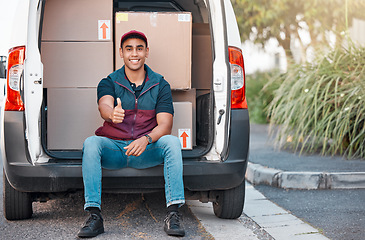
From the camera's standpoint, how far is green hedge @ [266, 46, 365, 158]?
21.4 ft

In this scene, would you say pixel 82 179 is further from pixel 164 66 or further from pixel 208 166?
pixel 164 66

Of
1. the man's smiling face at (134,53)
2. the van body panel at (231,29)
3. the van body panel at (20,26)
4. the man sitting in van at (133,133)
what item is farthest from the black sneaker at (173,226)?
the van body panel at (20,26)

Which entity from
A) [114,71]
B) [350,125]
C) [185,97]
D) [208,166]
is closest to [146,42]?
[114,71]

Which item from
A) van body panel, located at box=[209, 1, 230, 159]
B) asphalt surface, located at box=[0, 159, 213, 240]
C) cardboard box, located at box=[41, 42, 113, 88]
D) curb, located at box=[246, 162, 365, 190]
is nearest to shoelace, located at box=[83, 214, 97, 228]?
asphalt surface, located at box=[0, 159, 213, 240]

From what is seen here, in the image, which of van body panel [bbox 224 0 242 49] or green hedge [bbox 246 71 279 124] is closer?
van body panel [bbox 224 0 242 49]

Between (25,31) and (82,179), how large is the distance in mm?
1052

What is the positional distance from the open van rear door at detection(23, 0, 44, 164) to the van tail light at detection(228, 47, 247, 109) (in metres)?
1.31

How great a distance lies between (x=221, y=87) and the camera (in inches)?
147

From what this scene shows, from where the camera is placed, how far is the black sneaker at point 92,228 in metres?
3.50

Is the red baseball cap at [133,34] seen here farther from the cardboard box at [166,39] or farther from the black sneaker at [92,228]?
the black sneaker at [92,228]

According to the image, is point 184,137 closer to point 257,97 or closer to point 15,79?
point 15,79

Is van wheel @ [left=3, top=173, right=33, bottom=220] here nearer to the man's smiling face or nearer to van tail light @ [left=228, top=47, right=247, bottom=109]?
the man's smiling face

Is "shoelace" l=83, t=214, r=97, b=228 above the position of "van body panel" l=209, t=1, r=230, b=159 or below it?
below

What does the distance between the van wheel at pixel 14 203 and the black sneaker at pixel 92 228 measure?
596 mm
